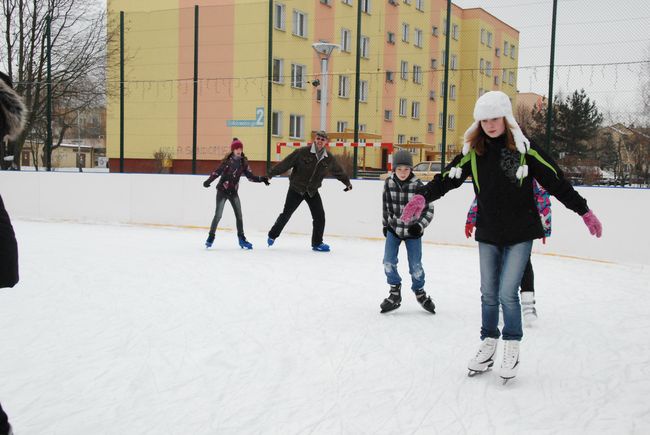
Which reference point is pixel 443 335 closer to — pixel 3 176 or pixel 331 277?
pixel 331 277

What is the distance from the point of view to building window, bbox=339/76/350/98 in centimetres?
948

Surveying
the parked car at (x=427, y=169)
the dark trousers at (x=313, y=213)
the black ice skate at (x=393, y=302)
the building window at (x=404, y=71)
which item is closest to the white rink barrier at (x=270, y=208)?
the parked car at (x=427, y=169)

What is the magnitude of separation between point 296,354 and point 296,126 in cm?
873

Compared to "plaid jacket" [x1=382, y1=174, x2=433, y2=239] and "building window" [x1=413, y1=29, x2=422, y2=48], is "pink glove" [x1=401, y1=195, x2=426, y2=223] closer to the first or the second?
"plaid jacket" [x1=382, y1=174, x2=433, y2=239]

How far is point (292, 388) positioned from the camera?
2922 mm

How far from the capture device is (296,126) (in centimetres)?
1186

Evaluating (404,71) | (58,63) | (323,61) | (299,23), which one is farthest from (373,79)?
(58,63)

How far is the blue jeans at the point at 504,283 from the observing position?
299cm

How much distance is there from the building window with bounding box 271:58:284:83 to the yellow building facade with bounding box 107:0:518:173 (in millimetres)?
18

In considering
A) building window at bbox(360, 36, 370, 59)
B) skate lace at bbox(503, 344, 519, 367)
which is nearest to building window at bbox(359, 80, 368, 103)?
building window at bbox(360, 36, 370, 59)

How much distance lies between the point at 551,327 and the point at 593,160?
4.04m

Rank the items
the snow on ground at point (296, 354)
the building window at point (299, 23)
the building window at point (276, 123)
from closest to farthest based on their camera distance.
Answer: the snow on ground at point (296, 354) < the building window at point (276, 123) < the building window at point (299, 23)

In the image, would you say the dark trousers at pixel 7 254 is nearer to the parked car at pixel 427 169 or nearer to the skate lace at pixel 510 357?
the skate lace at pixel 510 357

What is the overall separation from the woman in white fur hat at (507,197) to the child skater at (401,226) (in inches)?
43.0
